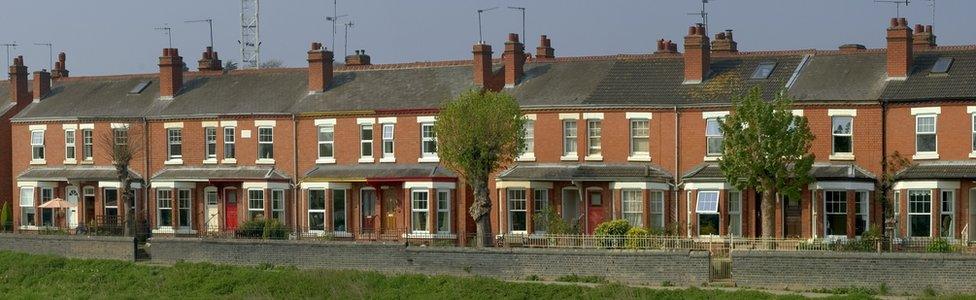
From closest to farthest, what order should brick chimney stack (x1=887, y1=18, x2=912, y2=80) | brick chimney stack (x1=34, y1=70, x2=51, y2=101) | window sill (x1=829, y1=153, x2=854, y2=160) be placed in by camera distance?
window sill (x1=829, y1=153, x2=854, y2=160)
brick chimney stack (x1=887, y1=18, x2=912, y2=80)
brick chimney stack (x1=34, y1=70, x2=51, y2=101)

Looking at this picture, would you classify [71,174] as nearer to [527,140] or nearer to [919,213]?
[527,140]

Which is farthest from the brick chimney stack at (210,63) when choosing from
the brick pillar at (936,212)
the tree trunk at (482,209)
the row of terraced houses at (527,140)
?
the brick pillar at (936,212)

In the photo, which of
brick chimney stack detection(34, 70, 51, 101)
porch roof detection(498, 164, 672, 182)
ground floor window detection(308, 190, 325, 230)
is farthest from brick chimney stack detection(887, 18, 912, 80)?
brick chimney stack detection(34, 70, 51, 101)

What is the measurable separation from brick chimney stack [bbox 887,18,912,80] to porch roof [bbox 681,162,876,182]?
3.08 m

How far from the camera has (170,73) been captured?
68125 mm

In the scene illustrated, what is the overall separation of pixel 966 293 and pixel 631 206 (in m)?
15.1

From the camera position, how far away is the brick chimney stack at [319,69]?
212 feet

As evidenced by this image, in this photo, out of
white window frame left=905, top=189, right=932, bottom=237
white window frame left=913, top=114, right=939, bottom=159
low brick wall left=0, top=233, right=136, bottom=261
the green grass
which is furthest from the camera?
low brick wall left=0, top=233, right=136, bottom=261

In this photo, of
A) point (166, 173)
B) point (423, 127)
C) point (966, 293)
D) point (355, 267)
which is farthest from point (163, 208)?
point (966, 293)

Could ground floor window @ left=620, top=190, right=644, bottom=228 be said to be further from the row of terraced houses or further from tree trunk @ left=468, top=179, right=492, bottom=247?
tree trunk @ left=468, top=179, right=492, bottom=247

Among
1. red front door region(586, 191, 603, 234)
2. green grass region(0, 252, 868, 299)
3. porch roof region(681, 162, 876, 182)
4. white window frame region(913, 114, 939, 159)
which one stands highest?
white window frame region(913, 114, 939, 159)

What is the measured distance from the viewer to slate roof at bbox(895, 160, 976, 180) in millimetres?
50938

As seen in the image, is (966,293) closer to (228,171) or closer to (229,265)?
(229,265)

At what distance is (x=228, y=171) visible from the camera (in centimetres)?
6412
